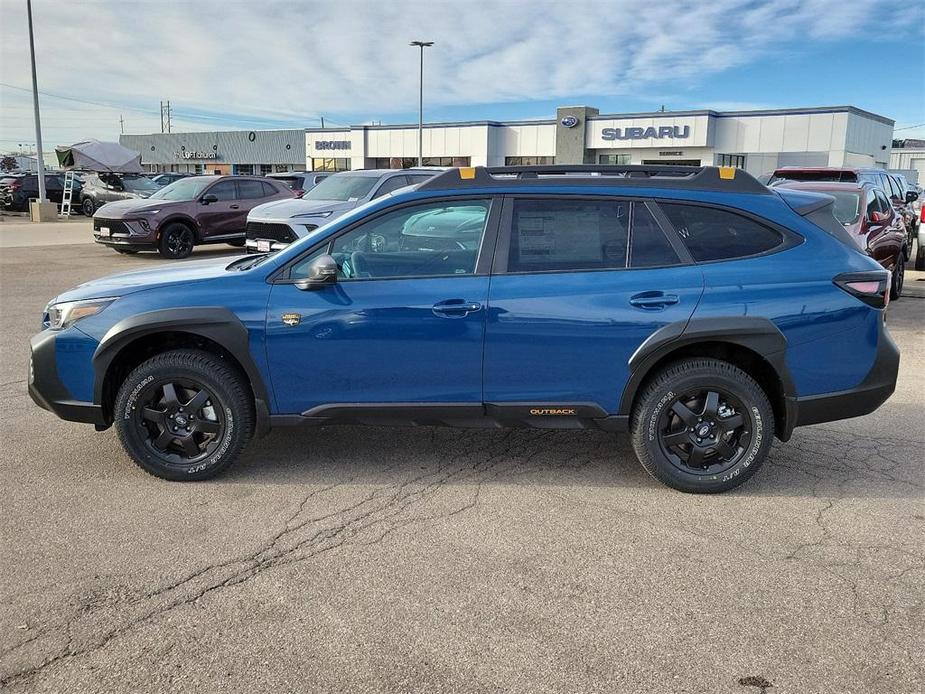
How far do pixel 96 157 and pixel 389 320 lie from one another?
32272 millimetres

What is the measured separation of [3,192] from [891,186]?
32.5m

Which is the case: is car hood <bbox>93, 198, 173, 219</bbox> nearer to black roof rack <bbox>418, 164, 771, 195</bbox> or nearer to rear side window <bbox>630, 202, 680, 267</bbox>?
black roof rack <bbox>418, 164, 771, 195</bbox>

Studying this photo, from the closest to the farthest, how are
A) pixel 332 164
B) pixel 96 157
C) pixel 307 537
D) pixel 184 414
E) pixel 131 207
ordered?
pixel 307 537 < pixel 184 414 < pixel 131 207 < pixel 96 157 < pixel 332 164

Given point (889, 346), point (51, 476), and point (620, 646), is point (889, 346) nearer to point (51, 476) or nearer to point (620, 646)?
point (620, 646)

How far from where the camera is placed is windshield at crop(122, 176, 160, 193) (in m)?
29.4

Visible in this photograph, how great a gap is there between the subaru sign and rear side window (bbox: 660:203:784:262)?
149 feet

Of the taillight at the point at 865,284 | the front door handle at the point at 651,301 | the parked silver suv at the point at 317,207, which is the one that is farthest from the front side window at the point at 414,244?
the parked silver suv at the point at 317,207

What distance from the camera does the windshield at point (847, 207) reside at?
33.5ft

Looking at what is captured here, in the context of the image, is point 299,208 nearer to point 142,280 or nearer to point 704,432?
A: point 142,280

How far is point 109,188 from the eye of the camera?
2988cm

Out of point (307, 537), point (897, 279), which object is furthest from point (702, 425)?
point (897, 279)

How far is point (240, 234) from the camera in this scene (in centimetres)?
1717

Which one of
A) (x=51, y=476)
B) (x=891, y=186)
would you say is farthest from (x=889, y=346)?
(x=891, y=186)

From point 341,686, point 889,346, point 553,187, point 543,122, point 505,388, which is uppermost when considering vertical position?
point 543,122
